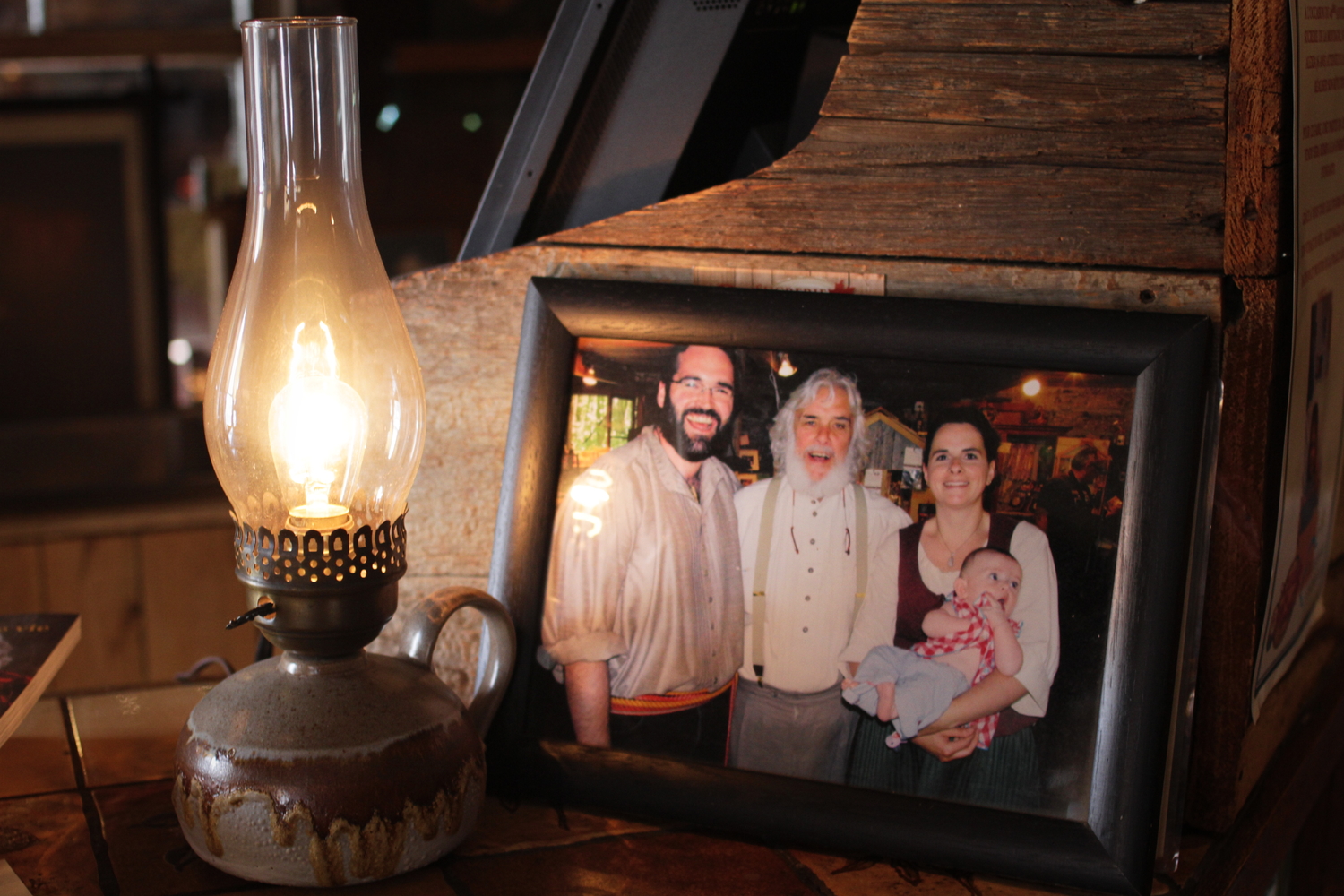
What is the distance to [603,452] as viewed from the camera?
0.78 metres

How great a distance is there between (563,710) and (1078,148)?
0.47m

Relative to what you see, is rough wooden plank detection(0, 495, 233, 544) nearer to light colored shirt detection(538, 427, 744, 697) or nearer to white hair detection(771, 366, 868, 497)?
light colored shirt detection(538, 427, 744, 697)

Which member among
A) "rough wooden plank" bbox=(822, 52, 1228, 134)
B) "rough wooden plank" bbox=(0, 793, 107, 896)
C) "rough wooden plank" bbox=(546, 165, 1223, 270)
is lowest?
"rough wooden plank" bbox=(0, 793, 107, 896)

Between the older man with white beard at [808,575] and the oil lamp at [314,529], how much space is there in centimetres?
18

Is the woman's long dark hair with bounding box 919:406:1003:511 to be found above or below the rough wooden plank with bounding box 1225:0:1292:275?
below

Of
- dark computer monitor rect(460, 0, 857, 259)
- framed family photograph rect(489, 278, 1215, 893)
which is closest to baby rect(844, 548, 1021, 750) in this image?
framed family photograph rect(489, 278, 1215, 893)

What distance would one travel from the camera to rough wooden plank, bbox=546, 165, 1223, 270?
695 mm

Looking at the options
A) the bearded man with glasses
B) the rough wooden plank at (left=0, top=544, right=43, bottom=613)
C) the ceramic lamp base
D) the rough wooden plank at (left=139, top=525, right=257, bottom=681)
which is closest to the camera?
the ceramic lamp base

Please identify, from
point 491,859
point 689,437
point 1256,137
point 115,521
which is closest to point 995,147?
point 1256,137

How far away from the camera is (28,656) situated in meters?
0.83

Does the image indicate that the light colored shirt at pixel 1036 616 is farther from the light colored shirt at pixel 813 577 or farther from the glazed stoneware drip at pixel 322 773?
the glazed stoneware drip at pixel 322 773

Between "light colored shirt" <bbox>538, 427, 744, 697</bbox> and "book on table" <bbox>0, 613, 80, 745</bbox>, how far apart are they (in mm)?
335

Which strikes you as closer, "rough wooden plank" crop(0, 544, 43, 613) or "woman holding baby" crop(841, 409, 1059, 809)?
"woman holding baby" crop(841, 409, 1059, 809)

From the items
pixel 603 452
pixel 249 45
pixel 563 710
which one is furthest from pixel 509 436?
pixel 249 45
